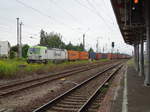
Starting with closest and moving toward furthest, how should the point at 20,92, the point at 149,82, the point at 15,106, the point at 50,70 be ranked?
the point at 15,106 → the point at 20,92 → the point at 149,82 → the point at 50,70

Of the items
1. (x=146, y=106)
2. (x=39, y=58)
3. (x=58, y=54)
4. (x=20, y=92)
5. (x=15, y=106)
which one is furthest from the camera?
(x=58, y=54)

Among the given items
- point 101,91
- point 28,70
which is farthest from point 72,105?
point 28,70

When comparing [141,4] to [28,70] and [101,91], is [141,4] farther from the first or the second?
[28,70]

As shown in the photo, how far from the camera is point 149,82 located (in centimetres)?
1159

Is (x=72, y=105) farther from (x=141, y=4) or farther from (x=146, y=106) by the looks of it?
(x=141, y=4)

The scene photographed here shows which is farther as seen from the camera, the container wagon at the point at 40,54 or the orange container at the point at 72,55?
the orange container at the point at 72,55

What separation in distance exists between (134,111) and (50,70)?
19315 millimetres

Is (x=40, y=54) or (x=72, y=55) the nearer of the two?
(x=40, y=54)

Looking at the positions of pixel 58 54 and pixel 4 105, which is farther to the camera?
pixel 58 54

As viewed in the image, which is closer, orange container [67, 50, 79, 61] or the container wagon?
the container wagon

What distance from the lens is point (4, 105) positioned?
8000mm

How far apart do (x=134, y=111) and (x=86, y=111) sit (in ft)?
5.25

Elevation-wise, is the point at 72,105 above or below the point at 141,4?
→ below

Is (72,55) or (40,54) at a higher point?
(40,54)
